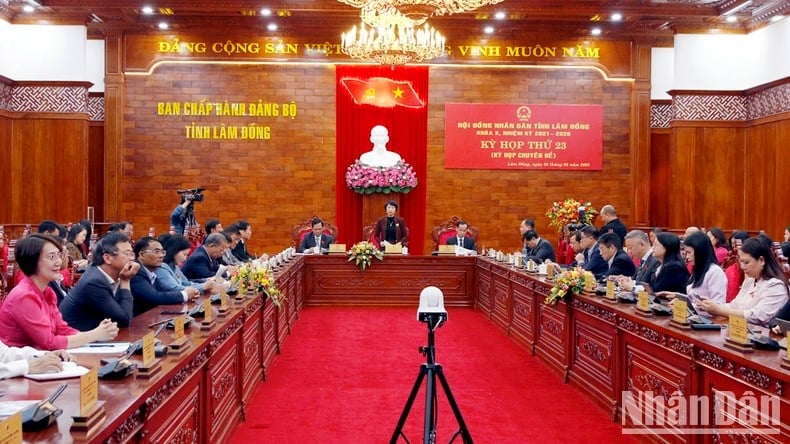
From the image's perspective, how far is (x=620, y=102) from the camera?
35.9 ft

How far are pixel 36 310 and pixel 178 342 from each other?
0.59 metres

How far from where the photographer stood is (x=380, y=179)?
10.3 meters

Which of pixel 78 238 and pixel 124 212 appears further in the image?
pixel 124 212

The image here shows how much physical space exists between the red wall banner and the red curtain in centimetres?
73

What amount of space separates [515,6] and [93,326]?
8.01 meters

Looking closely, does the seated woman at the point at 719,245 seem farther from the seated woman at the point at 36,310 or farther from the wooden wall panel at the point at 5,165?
the wooden wall panel at the point at 5,165

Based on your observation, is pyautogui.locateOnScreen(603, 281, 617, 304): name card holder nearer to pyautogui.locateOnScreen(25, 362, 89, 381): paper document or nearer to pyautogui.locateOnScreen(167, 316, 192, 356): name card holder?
pyautogui.locateOnScreen(167, 316, 192, 356): name card holder

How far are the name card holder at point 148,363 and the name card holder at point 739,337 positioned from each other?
82.5 inches

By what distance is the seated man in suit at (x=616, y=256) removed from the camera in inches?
214

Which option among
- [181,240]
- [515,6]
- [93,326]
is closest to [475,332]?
[181,240]

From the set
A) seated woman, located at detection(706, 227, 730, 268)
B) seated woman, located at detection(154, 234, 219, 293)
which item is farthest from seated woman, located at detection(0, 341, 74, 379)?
seated woman, located at detection(706, 227, 730, 268)

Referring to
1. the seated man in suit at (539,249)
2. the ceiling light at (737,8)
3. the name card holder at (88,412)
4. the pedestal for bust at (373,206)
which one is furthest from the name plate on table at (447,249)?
the name card holder at (88,412)

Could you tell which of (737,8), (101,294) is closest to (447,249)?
(737,8)

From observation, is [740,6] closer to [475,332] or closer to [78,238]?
[475,332]
